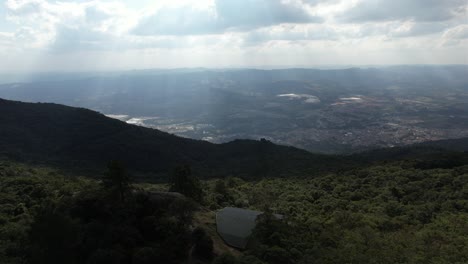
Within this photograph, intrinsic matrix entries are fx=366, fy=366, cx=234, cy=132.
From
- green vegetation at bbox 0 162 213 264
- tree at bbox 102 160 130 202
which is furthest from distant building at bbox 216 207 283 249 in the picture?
tree at bbox 102 160 130 202

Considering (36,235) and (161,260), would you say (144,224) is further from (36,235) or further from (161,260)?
Answer: (36,235)

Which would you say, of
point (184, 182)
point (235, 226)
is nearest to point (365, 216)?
point (235, 226)

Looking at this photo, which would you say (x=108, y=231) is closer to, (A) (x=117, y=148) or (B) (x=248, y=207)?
(B) (x=248, y=207)

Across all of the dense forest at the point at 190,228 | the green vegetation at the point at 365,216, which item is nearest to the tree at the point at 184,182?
→ the dense forest at the point at 190,228

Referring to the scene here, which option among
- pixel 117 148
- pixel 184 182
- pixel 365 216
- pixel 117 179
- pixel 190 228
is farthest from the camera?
pixel 117 148

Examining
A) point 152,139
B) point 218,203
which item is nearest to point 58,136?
point 152,139

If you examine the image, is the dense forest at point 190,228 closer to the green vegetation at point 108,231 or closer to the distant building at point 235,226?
the green vegetation at point 108,231
